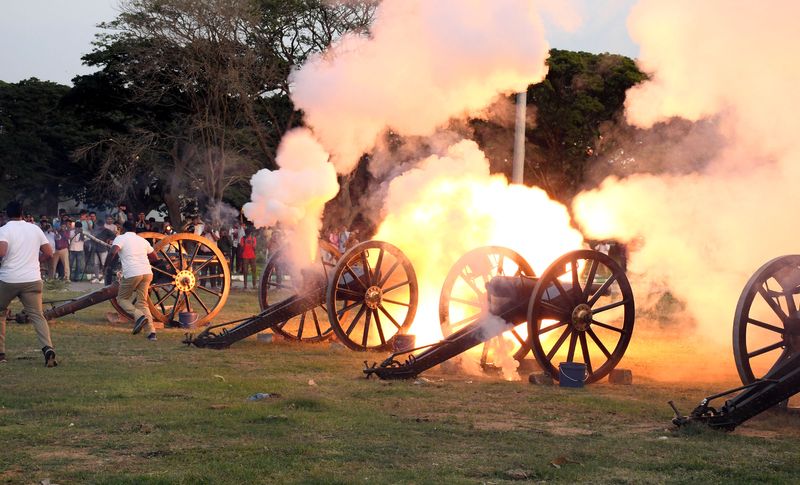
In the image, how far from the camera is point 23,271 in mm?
11422

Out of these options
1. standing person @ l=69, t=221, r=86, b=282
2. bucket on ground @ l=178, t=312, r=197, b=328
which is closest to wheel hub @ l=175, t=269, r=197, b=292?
bucket on ground @ l=178, t=312, r=197, b=328

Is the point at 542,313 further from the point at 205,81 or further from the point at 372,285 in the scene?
the point at 205,81

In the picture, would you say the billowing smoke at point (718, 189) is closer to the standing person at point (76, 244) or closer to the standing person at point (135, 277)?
the standing person at point (135, 277)

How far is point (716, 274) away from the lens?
13164 millimetres

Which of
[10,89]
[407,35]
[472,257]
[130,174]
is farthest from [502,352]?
[10,89]

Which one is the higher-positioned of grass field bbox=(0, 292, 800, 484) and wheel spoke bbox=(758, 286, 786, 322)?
wheel spoke bbox=(758, 286, 786, 322)

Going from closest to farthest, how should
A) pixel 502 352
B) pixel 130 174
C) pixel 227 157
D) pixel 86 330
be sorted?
1. pixel 502 352
2. pixel 86 330
3. pixel 227 157
4. pixel 130 174

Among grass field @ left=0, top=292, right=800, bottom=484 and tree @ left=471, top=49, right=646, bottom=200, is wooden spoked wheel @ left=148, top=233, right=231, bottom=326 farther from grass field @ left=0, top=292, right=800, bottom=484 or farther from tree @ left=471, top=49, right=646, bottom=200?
tree @ left=471, top=49, right=646, bottom=200

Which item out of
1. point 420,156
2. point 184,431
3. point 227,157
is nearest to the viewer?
point 184,431

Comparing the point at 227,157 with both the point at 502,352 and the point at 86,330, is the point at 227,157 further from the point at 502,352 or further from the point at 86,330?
the point at 502,352

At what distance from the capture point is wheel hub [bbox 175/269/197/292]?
1686 cm

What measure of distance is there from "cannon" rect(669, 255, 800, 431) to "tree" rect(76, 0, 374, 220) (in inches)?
879

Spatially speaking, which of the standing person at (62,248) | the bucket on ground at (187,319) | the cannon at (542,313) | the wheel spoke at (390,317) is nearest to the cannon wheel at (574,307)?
the cannon at (542,313)

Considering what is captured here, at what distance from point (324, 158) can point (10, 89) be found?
43190 mm
